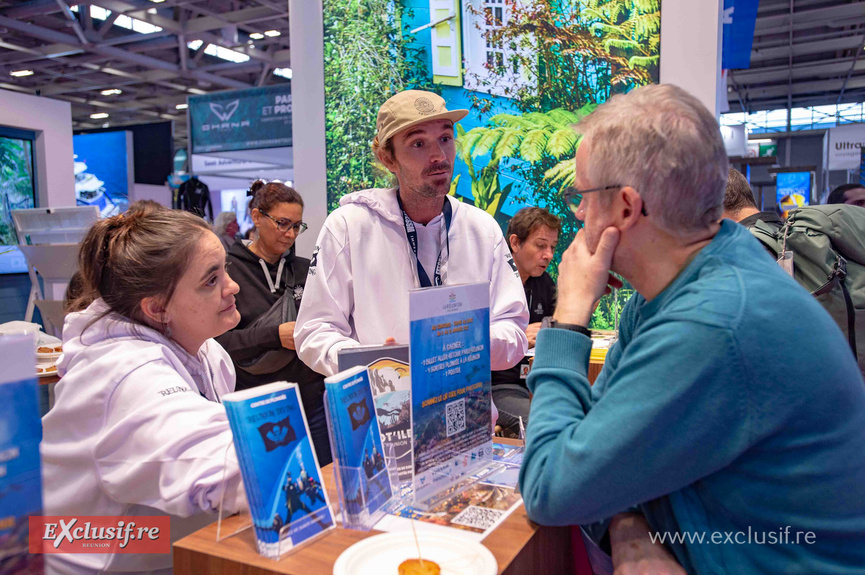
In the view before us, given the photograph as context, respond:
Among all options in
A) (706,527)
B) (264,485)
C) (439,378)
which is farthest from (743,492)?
(264,485)

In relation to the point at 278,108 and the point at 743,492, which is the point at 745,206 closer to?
the point at 743,492

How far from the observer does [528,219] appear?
4.03 meters

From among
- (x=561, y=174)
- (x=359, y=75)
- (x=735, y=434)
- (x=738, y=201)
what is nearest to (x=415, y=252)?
(x=735, y=434)

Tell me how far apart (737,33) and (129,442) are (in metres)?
6.33

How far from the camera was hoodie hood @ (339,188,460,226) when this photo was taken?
2.19 meters

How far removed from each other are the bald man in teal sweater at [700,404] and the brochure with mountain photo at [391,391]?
0.30 metres

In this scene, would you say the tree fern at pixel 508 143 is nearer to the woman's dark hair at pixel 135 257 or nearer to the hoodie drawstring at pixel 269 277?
the hoodie drawstring at pixel 269 277

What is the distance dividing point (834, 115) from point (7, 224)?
22.5m

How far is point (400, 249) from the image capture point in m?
2.19

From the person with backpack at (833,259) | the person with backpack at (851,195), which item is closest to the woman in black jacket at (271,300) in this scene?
the person with backpack at (833,259)

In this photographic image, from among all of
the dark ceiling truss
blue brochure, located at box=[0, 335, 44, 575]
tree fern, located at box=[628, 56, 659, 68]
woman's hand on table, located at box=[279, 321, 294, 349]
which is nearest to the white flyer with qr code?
blue brochure, located at box=[0, 335, 44, 575]

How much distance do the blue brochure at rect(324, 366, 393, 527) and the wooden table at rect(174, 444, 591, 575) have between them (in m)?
0.05

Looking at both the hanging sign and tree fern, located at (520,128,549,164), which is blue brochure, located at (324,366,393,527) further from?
the hanging sign

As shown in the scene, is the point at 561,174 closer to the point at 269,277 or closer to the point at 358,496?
the point at 269,277
